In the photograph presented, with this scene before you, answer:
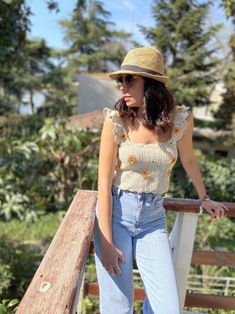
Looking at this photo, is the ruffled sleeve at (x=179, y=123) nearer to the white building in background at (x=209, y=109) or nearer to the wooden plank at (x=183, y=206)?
the wooden plank at (x=183, y=206)

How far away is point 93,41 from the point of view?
107 ft

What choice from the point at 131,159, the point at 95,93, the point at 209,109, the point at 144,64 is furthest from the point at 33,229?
the point at 95,93

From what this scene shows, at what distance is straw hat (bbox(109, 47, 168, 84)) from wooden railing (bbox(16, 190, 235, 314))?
22.6 inches

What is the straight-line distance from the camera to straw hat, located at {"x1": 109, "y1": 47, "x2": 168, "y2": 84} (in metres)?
1.60

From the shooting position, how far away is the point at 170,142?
168 centimetres

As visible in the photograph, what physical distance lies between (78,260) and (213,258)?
1034 mm

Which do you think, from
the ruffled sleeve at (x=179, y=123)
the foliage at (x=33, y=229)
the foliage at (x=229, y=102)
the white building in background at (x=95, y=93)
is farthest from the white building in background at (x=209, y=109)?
the ruffled sleeve at (x=179, y=123)

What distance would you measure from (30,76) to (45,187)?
19624 millimetres

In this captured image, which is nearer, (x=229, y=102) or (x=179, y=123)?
(x=179, y=123)

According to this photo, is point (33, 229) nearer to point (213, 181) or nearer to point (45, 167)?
point (45, 167)

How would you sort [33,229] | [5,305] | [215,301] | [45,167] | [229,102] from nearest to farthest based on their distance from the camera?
1. [5,305]
2. [215,301]
3. [45,167]
4. [33,229]
5. [229,102]

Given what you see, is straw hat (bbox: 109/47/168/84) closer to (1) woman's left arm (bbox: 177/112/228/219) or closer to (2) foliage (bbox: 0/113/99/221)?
(1) woman's left arm (bbox: 177/112/228/219)

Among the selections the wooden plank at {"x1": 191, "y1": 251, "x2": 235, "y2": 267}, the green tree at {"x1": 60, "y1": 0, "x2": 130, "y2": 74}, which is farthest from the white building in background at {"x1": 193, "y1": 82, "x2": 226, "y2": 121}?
the wooden plank at {"x1": 191, "y1": 251, "x2": 235, "y2": 267}

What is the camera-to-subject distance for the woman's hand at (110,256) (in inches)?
62.8
